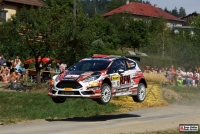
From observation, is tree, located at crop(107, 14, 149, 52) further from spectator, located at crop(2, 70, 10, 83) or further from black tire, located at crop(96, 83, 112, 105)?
black tire, located at crop(96, 83, 112, 105)

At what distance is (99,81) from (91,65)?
1245 millimetres

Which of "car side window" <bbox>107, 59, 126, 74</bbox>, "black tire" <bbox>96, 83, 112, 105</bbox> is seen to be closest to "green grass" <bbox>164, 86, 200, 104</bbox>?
A: "car side window" <bbox>107, 59, 126, 74</bbox>

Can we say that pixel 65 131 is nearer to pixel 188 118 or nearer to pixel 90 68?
pixel 90 68

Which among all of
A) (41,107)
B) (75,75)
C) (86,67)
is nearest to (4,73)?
(41,107)

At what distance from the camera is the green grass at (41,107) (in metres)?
22.7

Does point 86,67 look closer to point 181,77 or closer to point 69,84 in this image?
point 69,84

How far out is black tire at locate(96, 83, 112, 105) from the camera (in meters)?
18.8

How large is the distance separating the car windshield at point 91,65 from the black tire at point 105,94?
77 cm

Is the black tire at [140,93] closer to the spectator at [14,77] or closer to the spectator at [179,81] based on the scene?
the spectator at [14,77]

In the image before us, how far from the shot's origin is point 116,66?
1991cm

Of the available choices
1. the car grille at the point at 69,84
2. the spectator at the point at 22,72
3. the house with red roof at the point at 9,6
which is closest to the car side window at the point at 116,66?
the car grille at the point at 69,84

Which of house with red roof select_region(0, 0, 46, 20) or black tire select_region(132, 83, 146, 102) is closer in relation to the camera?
black tire select_region(132, 83, 146, 102)

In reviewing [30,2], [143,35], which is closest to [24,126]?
[30,2]

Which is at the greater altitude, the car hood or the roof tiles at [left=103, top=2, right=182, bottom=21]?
the roof tiles at [left=103, top=2, right=182, bottom=21]
